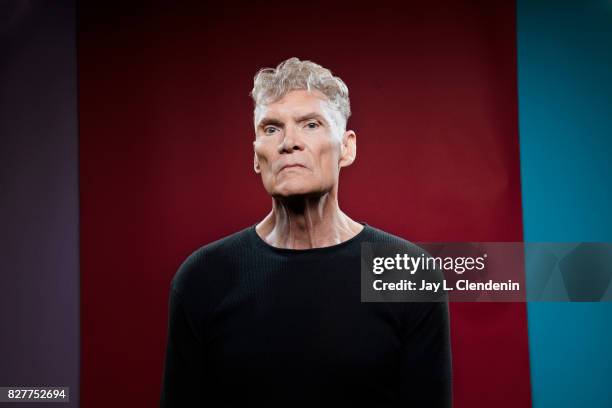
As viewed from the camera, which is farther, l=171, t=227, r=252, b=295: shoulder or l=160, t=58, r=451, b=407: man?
l=171, t=227, r=252, b=295: shoulder

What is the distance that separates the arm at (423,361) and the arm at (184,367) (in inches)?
22.2

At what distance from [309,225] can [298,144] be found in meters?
0.24

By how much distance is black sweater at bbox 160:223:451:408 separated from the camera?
1425 millimetres

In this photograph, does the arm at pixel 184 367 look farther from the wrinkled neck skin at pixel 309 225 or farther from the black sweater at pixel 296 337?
the wrinkled neck skin at pixel 309 225

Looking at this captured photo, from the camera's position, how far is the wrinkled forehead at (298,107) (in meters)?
1.45

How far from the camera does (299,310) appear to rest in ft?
4.79

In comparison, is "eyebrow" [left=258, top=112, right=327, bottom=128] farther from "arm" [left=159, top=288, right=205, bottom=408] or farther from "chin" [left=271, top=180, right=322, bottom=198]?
"arm" [left=159, top=288, right=205, bottom=408]

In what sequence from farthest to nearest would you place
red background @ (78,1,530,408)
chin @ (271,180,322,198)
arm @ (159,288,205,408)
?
red background @ (78,1,530,408) → arm @ (159,288,205,408) → chin @ (271,180,322,198)

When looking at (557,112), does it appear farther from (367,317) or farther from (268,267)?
(268,267)

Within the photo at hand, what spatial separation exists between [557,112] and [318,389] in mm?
1279

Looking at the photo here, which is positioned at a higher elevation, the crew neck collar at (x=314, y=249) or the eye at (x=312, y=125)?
the eye at (x=312, y=125)

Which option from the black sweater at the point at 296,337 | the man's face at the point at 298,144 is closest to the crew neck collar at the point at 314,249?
the black sweater at the point at 296,337

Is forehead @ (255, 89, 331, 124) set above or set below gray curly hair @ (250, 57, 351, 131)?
below

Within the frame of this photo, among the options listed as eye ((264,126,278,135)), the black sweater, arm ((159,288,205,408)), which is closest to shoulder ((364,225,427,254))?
the black sweater
